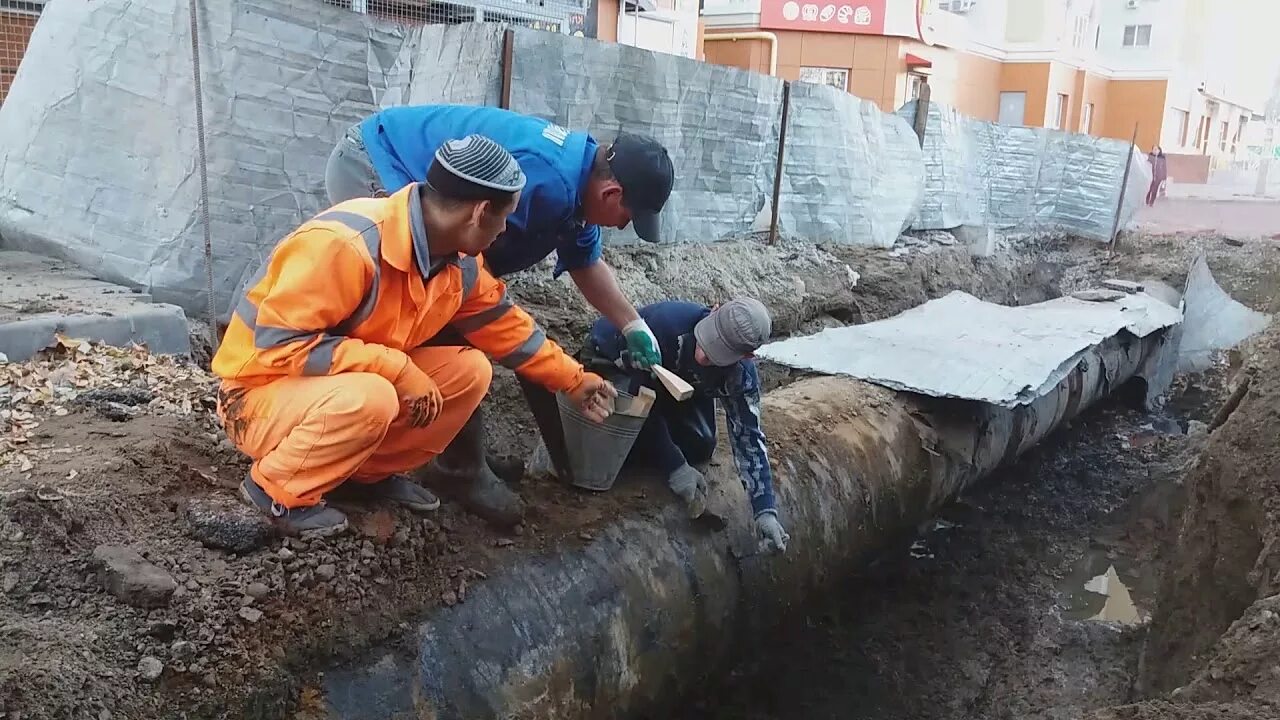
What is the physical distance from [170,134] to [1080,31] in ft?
83.9

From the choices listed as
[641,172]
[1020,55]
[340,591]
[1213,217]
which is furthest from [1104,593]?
[1020,55]

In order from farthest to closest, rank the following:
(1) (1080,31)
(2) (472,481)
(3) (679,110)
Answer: (1) (1080,31) → (3) (679,110) → (2) (472,481)

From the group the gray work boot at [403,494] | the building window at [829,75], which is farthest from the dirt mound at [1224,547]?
the building window at [829,75]

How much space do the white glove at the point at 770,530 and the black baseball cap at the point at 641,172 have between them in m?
1.00

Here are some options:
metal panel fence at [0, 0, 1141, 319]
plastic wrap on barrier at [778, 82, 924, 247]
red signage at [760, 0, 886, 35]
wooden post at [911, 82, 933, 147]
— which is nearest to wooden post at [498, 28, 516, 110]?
metal panel fence at [0, 0, 1141, 319]

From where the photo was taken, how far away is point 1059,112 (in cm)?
2400

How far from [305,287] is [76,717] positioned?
90 centimetres

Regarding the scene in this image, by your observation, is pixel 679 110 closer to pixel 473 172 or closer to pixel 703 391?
pixel 703 391

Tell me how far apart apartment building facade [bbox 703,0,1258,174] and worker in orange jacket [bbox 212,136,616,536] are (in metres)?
15.4

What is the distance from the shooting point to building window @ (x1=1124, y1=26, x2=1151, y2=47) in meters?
26.7

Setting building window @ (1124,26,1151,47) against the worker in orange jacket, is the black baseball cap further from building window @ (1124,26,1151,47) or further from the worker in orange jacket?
building window @ (1124,26,1151,47)

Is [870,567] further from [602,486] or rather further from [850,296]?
[850,296]

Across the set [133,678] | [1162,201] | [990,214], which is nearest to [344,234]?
[133,678]

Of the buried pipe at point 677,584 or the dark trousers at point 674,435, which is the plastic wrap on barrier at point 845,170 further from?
the dark trousers at point 674,435
